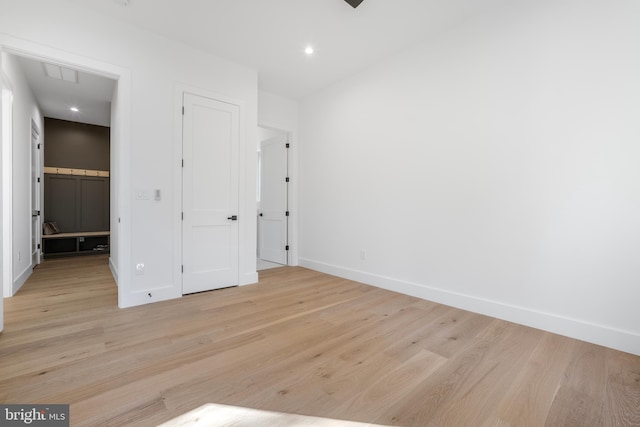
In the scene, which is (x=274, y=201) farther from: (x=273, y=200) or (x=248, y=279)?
(x=248, y=279)

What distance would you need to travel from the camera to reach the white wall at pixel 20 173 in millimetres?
3344

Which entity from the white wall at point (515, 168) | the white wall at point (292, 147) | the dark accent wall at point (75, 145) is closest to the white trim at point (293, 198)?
the white wall at point (292, 147)

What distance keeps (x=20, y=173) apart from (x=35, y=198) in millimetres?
1213

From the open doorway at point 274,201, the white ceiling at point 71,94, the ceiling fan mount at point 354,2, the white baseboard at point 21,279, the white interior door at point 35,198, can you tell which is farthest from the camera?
the open doorway at point 274,201

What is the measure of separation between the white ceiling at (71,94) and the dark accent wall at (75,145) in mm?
214

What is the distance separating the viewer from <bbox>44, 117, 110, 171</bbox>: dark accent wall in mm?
5836

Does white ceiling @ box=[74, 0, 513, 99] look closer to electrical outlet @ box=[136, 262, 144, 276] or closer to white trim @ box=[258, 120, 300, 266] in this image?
white trim @ box=[258, 120, 300, 266]

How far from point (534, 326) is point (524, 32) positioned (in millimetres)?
2706

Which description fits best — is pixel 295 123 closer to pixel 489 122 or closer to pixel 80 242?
pixel 489 122

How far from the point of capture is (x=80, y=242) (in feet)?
19.5

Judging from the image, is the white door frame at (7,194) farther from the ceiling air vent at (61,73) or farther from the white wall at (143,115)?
the white wall at (143,115)

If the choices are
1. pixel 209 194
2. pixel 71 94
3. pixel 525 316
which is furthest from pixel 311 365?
pixel 71 94

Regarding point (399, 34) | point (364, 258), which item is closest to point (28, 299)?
point (364, 258)

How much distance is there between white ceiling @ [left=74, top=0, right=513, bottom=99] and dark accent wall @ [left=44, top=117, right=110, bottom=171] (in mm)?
4581
